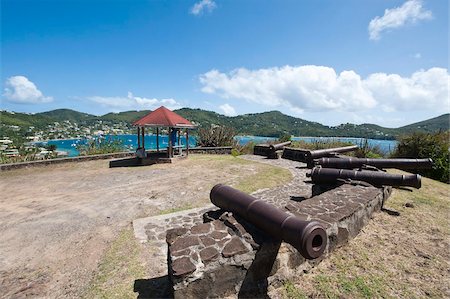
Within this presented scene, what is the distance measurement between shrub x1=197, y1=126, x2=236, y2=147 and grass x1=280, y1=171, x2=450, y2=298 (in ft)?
48.7

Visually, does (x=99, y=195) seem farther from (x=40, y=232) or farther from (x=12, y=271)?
(x=12, y=271)

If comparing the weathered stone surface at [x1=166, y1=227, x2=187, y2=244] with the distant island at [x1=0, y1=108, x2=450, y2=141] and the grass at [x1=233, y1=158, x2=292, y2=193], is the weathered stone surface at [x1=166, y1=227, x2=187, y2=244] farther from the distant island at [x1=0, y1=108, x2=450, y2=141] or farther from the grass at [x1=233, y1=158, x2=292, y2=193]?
the distant island at [x1=0, y1=108, x2=450, y2=141]

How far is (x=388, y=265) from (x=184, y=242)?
3.28 metres

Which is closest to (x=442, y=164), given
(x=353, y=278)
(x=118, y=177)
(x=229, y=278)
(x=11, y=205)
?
(x=353, y=278)

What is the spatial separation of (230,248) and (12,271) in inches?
146

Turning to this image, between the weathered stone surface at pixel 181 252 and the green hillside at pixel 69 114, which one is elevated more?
the green hillside at pixel 69 114

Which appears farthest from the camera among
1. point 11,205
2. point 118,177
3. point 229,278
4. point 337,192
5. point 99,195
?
point 118,177

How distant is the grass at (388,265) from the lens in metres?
3.31

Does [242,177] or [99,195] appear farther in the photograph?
[242,177]

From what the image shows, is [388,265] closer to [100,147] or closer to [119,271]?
[119,271]

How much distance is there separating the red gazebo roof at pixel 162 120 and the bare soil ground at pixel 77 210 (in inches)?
109

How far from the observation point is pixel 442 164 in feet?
39.8

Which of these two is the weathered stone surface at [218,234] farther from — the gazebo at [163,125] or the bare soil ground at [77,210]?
the gazebo at [163,125]

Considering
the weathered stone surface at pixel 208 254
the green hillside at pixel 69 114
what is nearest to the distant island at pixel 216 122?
the green hillside at pixel 69 114
